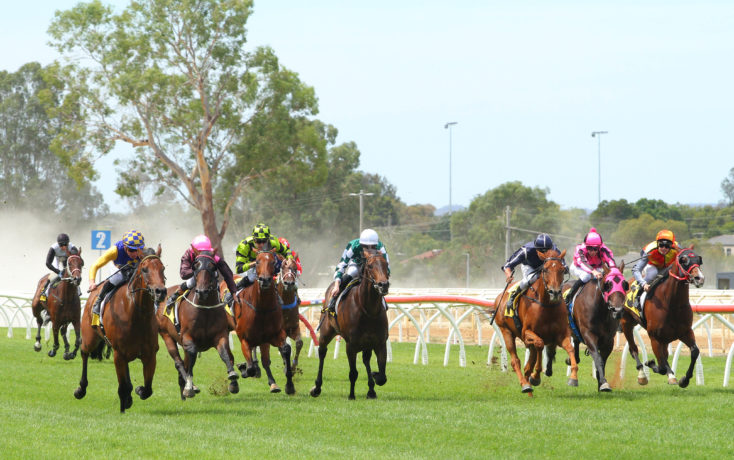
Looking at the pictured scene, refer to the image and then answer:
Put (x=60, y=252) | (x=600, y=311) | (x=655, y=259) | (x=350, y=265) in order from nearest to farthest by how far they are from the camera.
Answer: (x=350, y=265) → (x=600, y=311) → (x=655, y=259) → (x=60, y=252)

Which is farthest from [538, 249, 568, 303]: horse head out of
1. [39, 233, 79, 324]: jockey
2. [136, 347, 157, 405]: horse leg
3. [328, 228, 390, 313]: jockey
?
[39, 233, 79, 324]: jockey

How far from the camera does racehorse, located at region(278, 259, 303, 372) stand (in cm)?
1198

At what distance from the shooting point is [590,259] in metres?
12.6

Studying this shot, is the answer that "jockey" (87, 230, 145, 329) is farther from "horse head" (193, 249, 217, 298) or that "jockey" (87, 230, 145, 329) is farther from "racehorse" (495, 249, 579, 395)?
"racehorse" (495, 249, 579, 395)

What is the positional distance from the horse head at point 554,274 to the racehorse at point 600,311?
88 cm

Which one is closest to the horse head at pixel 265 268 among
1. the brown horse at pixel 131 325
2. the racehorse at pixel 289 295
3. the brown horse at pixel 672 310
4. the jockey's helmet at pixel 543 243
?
the racehorse at pixel 289 295

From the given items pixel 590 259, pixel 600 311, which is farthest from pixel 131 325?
pixel 590 259

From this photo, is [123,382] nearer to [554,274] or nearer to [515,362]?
[515,362]

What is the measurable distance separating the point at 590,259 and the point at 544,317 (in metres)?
1.40

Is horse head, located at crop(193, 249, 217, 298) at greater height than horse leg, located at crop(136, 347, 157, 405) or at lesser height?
greater

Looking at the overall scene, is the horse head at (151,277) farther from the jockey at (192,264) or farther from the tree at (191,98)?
the tree at (191,98)

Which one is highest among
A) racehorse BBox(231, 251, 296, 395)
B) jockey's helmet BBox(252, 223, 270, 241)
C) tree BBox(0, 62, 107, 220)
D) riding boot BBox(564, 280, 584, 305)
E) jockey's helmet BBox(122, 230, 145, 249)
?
tree BBox(0, 62, 107, 220)

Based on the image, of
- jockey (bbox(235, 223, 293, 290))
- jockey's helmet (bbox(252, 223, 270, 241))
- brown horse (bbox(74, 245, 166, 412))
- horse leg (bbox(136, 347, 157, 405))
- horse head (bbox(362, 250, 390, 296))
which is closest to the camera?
brown horse (bbox(74, 245, 166, 412))

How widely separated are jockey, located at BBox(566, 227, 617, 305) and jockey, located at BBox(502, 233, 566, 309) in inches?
20.2
